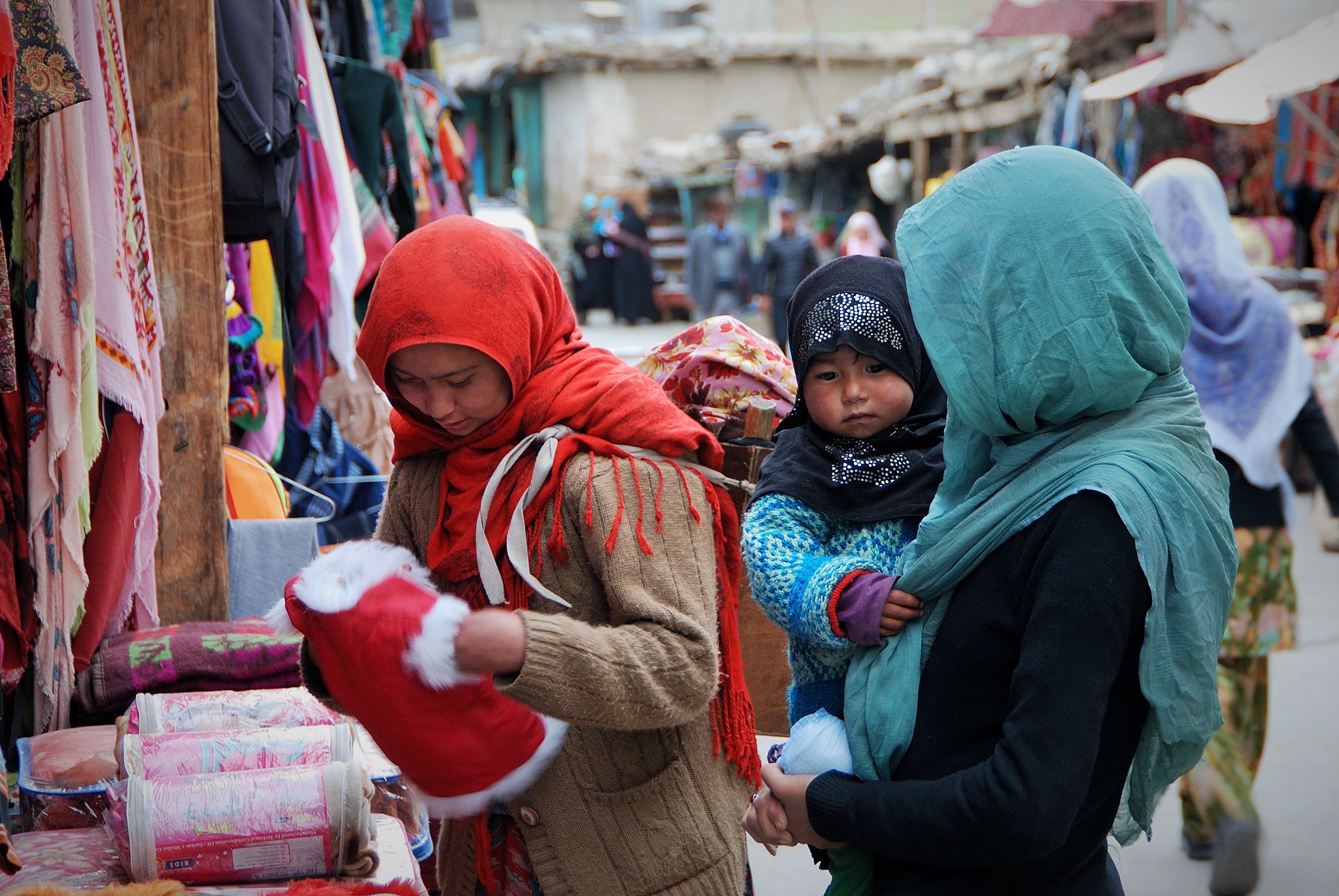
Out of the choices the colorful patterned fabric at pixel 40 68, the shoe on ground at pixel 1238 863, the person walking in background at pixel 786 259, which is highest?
the colorful patterned fabric at pixel 40 68

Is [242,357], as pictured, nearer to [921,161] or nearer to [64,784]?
[64,784]

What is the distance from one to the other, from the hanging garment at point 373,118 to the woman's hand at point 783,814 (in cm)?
370

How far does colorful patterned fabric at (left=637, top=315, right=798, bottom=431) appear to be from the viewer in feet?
8.13

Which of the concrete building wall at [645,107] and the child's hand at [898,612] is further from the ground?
the child's hand at [898,612]

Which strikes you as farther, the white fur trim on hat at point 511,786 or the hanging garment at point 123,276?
the hanging garment at point 123,276

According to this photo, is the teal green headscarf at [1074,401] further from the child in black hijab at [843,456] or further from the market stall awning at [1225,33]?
the market stall awning at [1225,33]

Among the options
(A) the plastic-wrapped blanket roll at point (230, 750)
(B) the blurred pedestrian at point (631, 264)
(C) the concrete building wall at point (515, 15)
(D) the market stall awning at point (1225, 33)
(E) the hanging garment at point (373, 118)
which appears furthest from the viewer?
(C) the concrete building wall at point (515, 15)

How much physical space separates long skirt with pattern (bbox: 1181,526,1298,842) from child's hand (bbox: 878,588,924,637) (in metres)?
2.74

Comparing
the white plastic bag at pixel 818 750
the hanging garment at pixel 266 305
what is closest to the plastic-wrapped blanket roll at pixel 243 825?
the white plastic bag at pixel 818 750

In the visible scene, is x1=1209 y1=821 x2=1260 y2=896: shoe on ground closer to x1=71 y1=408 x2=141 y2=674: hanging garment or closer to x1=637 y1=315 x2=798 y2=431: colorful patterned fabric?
x1=637 y1=315 x2=798 y2=431: colorful patterned fabric

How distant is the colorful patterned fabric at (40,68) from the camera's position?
6.47 ft

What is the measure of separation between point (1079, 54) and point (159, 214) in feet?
27.9

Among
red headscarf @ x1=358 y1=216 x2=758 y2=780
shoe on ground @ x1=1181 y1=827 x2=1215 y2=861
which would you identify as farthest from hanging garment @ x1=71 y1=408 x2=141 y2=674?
shoe on ground @ x1=1181 y1=827 x2=1215 y2=861

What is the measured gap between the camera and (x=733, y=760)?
6.31 ft
